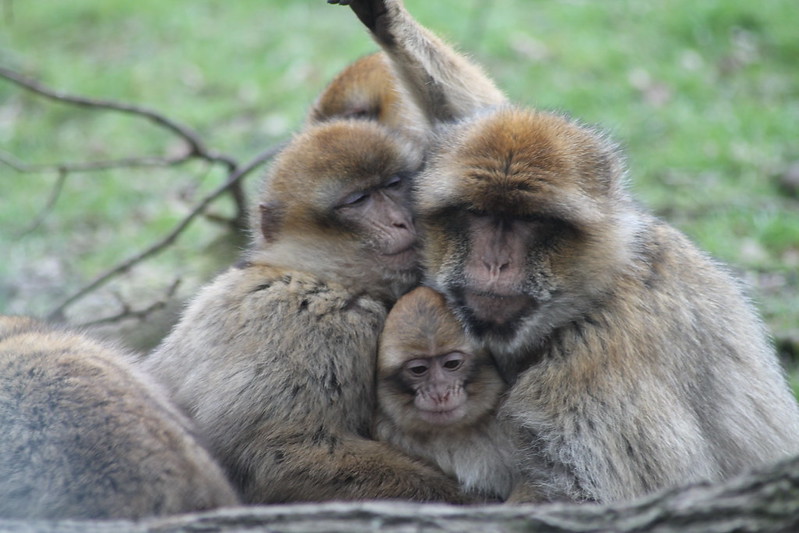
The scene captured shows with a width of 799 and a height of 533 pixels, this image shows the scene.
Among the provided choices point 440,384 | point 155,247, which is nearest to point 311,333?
point 440,384

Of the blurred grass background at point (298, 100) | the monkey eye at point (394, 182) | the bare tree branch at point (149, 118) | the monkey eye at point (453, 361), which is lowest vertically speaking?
the monkey eye at point (453, 361)

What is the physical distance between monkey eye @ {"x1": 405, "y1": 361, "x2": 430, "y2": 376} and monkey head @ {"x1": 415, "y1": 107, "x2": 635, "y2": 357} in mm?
283

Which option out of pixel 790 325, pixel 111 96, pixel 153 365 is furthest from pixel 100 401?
pixel 111 96

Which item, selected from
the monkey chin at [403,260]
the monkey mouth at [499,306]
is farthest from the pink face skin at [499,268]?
the monkey chin at [403,260]

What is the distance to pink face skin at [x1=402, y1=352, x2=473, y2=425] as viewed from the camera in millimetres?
3770

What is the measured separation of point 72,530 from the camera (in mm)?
2645

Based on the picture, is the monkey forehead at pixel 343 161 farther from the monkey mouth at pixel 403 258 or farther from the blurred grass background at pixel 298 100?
the blurred grass background at pixel 298 100

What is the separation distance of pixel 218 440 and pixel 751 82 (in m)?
8.04

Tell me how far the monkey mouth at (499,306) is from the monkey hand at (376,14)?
161cm

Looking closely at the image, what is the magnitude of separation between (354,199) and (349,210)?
0.16ft

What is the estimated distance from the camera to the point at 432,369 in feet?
12.6

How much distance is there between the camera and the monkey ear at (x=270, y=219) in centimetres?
429

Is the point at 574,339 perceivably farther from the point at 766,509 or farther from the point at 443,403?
the point at 766,509

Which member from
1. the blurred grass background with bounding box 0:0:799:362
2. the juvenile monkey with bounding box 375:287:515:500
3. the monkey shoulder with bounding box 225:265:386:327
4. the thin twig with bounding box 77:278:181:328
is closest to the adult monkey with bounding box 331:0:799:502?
the juvenile monkey with bounding box 375:287:515:500
